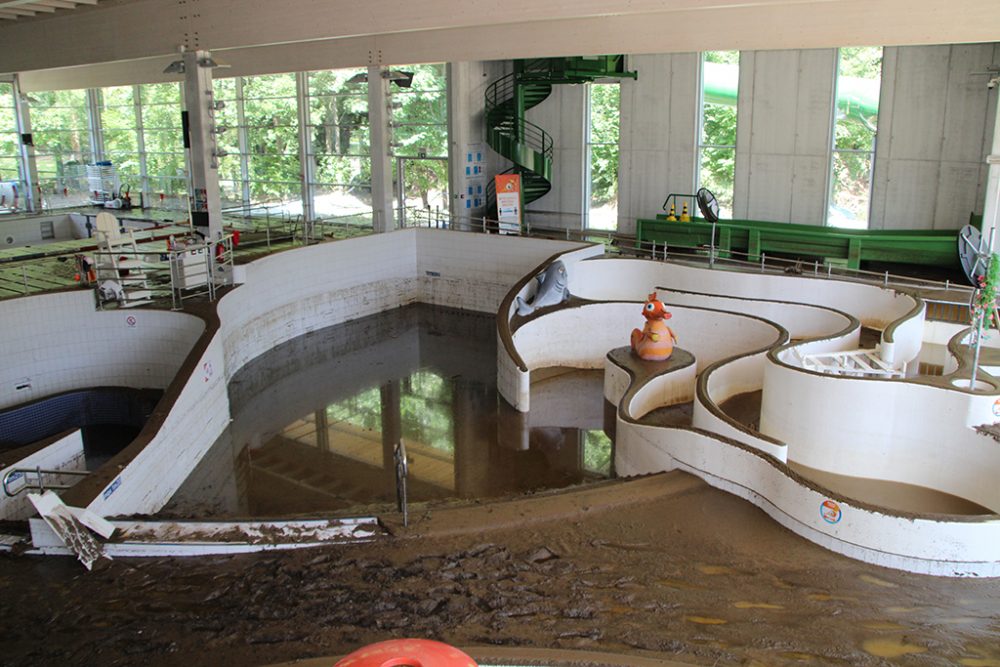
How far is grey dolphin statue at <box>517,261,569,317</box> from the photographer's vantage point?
1419 cm

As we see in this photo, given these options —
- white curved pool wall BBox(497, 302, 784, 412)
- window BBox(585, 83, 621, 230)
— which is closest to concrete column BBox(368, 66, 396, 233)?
window BBox(585, 83, 621, 230)

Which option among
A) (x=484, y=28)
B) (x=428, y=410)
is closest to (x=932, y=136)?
(x=484, y=28)

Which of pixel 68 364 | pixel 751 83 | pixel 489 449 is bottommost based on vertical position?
pixel 489 449

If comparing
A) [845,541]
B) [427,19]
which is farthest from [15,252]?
[845,541]

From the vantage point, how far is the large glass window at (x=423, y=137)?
67.7ft

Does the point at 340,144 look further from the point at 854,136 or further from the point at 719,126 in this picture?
the point at 854,136

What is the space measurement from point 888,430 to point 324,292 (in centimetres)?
1067

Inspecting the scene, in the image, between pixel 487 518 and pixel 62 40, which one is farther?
pixel 62 40

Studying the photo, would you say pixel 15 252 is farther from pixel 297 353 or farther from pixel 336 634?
pixel 336 634

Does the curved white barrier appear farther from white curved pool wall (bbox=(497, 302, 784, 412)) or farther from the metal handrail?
the metal handrail

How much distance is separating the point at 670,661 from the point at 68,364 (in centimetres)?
959

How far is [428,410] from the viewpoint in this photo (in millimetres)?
12375

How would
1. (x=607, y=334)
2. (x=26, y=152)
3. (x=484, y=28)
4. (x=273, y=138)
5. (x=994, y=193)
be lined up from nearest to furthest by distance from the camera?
1. (x=994, y=193)
2. (x=607, y=334)
3. (x=484, y=28)
4. (x=26, y=152)
5. (x=273, y=138)

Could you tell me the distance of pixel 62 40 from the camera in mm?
15797
